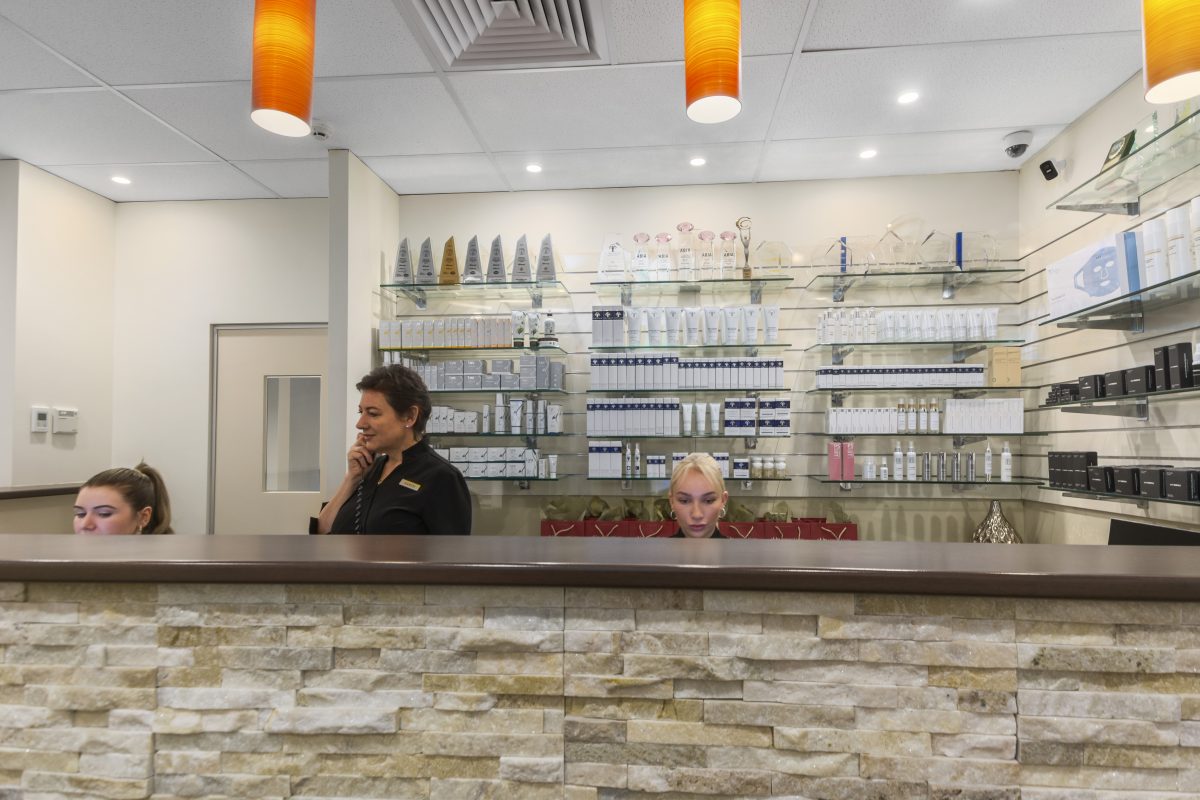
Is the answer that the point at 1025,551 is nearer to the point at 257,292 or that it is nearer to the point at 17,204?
the point at 257,292

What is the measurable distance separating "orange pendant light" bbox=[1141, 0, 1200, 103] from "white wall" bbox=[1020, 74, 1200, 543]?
70.1 inches

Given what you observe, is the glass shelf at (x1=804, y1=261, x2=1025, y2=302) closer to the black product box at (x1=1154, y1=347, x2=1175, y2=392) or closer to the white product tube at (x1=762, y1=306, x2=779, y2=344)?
the white product tube at (x1=762, y1=306, x2=779, y2=344)

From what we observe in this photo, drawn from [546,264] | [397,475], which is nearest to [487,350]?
[546,264]

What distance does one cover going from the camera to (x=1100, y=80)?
10.7 feet

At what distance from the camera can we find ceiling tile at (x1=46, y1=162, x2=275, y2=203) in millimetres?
4363

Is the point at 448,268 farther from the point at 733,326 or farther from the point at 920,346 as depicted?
the point at 920,346

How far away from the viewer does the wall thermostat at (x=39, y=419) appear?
168 inches

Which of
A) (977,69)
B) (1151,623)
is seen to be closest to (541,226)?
(977,69)

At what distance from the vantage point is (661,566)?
94cm

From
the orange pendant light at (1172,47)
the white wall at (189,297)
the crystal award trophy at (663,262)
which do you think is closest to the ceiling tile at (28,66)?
the white wall at (189,297)

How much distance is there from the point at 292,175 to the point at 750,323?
3097 millimetres

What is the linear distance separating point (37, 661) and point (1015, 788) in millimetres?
1416

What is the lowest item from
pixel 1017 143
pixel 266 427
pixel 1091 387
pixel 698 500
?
pixel 698 500

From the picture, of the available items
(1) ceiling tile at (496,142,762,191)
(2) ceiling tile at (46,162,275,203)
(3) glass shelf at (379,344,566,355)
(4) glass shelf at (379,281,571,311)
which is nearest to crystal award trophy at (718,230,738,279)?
(1) ceiling tile at (496,142,762,191)
